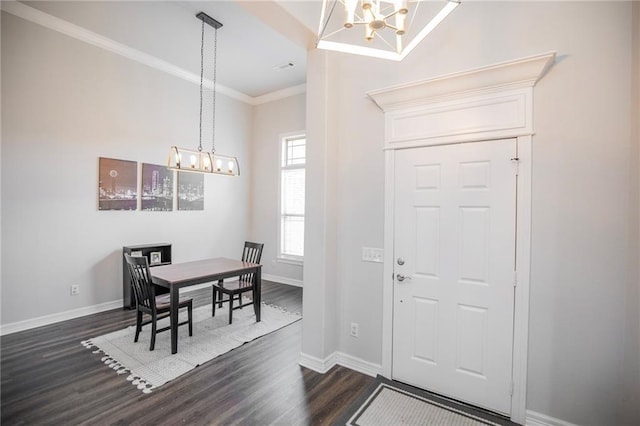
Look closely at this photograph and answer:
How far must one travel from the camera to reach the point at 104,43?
13.4 feet

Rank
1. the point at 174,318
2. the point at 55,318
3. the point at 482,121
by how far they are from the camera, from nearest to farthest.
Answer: the point at 482,121, the point at 174,318, the point at 55,318

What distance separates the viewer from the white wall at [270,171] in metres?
5.87

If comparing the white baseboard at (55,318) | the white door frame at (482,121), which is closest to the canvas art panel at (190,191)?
the white baseboard at (55,318)

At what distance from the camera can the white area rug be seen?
2.71 m

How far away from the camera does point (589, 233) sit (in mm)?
1903

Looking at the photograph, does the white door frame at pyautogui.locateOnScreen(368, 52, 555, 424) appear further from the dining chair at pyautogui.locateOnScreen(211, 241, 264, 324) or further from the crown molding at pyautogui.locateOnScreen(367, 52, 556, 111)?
the dining chair at pyautogui.locateOnScreen(211, 241, 264, 324)

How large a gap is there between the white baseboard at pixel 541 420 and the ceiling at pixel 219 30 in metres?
3.42

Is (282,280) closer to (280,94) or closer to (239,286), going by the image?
(239,286)

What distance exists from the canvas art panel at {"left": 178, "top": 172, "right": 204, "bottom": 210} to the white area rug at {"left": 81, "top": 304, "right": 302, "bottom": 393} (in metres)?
1.92

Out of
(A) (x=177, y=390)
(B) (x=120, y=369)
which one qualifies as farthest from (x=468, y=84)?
(B) (x=120, y=369)

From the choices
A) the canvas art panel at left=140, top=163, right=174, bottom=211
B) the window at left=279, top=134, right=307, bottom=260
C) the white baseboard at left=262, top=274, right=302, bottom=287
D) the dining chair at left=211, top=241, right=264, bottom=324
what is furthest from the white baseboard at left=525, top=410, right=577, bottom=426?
the canvas art panel at left=140, top=163, right=174, bottom=211

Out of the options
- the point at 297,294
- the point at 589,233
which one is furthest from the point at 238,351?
the point at 589,233

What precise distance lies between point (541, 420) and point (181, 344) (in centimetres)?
325

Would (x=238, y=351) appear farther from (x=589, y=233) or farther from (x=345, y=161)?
(x=589, y=233)
